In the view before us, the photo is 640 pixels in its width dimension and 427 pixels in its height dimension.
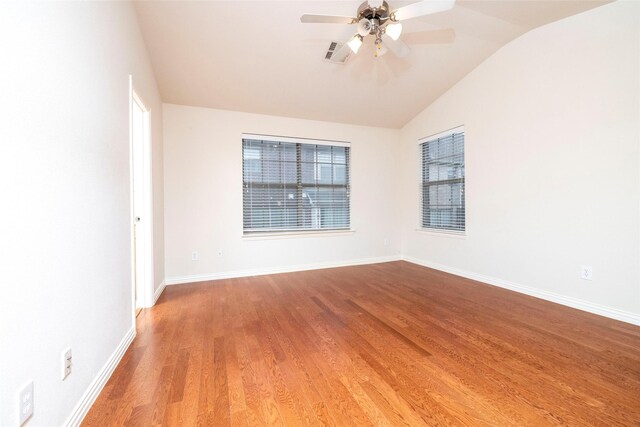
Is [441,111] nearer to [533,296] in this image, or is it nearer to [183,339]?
[533,296]

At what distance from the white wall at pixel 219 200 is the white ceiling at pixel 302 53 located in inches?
9.9

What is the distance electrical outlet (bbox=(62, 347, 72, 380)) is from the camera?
46.8 inches

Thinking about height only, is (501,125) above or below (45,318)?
above

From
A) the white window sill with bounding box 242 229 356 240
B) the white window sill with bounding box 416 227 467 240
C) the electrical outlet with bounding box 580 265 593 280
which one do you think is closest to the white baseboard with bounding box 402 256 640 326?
the electrical outlet with bounding box 580 265 593 280

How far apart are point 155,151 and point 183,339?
2.12 meters

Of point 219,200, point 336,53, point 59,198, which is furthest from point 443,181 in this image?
point 59,198

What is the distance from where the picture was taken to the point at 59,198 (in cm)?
117

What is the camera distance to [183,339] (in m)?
2.09

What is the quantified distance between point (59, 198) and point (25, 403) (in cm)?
78

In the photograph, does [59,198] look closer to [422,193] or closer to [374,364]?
[374,364]

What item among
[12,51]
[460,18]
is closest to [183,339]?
[12,51]

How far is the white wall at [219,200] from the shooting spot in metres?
3.58

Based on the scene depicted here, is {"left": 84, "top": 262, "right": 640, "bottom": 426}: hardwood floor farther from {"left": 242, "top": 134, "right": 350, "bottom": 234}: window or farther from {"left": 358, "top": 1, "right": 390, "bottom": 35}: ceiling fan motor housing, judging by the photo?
{"left": 358, "top": 1, "right": 390, "bottom": 35}: ceiling fan motor housing

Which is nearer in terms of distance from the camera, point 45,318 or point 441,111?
point 45,318
